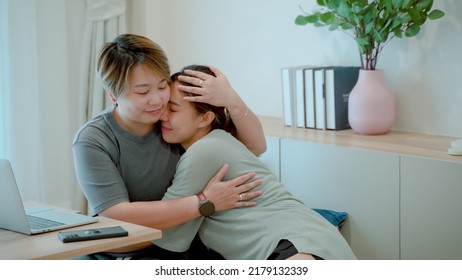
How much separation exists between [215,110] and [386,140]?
0.86 meters

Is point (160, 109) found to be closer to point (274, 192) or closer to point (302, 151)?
point (274, 192)

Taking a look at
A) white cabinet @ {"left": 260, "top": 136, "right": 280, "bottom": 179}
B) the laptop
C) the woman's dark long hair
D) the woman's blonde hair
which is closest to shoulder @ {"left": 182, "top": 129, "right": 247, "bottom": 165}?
the woman's dark long hair

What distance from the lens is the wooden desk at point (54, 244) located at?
1.67 m

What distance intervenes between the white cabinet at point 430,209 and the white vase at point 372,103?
1.41ft

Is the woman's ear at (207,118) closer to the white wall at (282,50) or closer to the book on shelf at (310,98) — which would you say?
the book on shelf at (310,98)

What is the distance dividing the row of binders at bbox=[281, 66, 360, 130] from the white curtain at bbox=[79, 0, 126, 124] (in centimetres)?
120

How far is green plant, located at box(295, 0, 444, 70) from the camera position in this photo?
2.65 metres

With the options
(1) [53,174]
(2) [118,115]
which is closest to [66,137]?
(1) [53,174]

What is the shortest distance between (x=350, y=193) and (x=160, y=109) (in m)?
0.90

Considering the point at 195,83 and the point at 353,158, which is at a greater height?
the point at 195,83

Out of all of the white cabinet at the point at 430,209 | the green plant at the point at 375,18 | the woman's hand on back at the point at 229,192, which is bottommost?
the white cabinet at the point at 430,209

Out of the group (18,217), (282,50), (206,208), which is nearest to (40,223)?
(18,217)

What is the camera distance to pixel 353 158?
2654mm

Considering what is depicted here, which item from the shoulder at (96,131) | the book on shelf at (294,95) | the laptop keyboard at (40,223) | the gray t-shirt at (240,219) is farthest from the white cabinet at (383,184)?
the laptop keyboard at (40,223)
